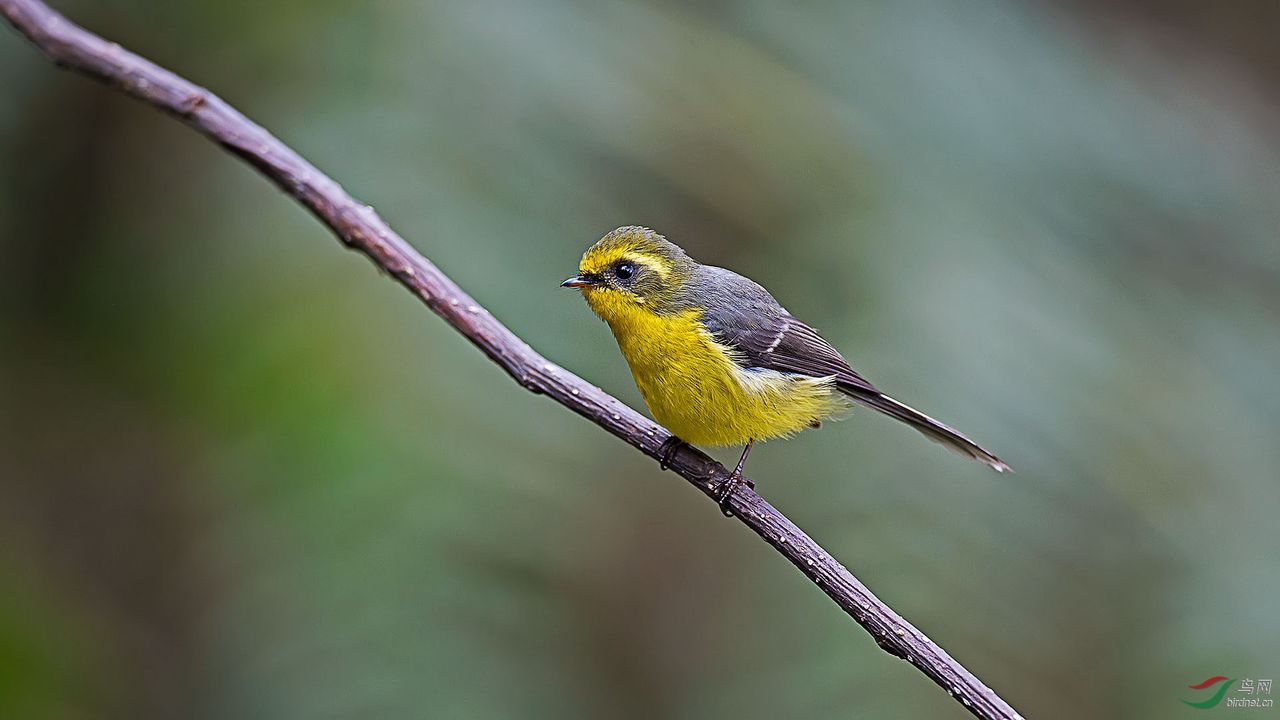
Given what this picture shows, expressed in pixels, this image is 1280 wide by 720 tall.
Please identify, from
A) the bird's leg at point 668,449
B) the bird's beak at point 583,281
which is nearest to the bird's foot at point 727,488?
the bird's leg at point 668,449

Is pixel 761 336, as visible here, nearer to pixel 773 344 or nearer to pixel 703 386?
pixel 773 344

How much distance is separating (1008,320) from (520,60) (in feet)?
6.96

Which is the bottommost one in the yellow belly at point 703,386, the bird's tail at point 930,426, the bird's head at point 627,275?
the yellow belly at point 703,386

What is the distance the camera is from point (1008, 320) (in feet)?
13.6

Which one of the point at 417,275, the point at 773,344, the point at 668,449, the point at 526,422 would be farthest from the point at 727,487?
the point at 526,422

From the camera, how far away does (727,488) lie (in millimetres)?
2916

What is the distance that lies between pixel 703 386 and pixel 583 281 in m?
0.47

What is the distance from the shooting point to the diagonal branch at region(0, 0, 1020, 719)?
6.73 ft

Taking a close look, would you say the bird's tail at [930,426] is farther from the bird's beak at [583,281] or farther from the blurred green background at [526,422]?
the bird's beak at [583,281]

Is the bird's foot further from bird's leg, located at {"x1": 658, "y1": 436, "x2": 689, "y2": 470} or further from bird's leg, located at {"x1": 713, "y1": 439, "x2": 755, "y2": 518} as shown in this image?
bird's leg, located at {"x1": 658, "y1": 436, "x2": 689, "y2": 470}

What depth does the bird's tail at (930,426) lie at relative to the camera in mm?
3170

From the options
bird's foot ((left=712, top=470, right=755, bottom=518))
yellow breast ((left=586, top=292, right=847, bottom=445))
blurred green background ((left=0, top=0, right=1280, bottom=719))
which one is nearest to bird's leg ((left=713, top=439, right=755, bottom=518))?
bird's foot ((left=712, top=470, right=755, bottom=518))

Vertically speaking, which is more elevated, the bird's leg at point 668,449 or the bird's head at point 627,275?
the bird's head at point 627,275

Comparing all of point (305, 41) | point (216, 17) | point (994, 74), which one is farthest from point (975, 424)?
point (216, 17)
